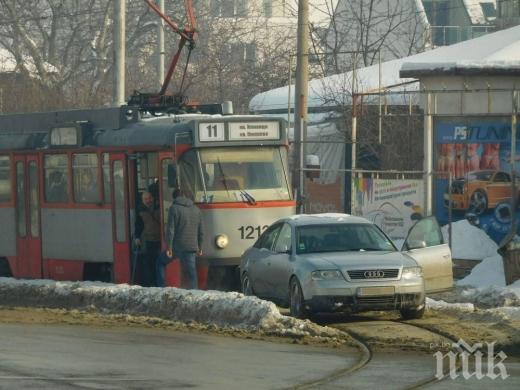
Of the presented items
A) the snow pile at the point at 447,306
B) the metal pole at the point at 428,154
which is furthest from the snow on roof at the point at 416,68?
the snow pile at the point at 447,306

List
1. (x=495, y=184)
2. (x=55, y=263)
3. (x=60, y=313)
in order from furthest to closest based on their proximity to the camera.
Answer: (x=495, y=184) → (x=55, y=263) → (x=60, y=313)

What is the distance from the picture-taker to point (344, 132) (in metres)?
33.7

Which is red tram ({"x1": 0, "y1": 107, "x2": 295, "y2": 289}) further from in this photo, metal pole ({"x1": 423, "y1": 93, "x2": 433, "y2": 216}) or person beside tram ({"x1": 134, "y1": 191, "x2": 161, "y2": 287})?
metal pole ({"x1": 423, "y1": 93, "x2": 433, "y2": 216})

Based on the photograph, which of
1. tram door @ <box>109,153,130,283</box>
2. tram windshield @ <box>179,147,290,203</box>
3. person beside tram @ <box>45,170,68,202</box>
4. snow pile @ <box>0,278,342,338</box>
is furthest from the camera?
person beside tram @ <box>45,170,68,202</box>

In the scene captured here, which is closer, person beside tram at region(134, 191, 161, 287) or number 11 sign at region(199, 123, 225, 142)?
number 11 sign at region(199, 123, 225, 142)

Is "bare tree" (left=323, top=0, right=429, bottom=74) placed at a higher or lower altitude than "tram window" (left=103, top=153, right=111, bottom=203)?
higher

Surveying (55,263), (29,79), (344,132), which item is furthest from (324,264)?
(29,79)

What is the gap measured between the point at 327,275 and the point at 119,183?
6.17 metres

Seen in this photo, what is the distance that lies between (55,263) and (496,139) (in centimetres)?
824

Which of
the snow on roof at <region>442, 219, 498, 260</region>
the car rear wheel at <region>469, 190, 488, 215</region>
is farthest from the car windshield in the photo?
the car rear wheel at <region>469, 190, 488, 215</region>

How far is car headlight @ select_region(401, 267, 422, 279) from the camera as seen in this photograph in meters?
16.3

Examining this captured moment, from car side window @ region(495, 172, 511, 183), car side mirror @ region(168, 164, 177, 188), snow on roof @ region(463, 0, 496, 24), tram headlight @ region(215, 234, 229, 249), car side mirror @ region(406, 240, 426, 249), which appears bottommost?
tram headlight @ region(215, 234, 229, 249)

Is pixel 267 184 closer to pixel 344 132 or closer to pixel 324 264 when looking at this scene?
pixel 324 264

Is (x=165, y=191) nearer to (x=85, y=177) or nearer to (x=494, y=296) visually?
(x=85, y=177)
